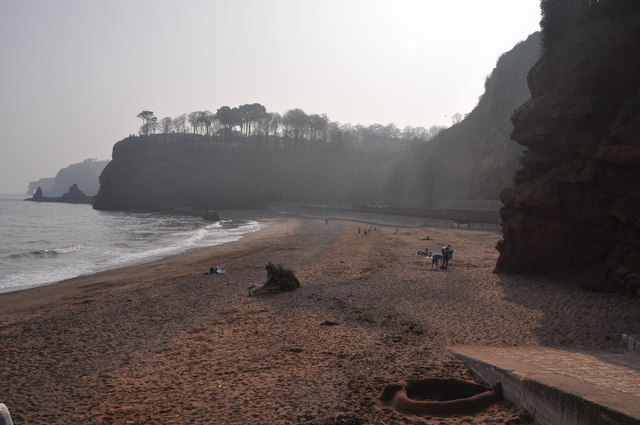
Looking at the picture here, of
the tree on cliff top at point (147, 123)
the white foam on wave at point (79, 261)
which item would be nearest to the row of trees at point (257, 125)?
the tree on cliff top at point (147, 123)

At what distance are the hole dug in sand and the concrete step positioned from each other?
0.89 ft

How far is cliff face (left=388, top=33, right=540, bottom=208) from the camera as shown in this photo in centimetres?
5156

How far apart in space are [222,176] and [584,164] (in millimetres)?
108027

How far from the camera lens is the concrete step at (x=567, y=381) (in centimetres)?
443

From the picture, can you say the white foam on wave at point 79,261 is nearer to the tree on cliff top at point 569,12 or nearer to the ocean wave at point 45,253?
the ocean wave at point 45,253

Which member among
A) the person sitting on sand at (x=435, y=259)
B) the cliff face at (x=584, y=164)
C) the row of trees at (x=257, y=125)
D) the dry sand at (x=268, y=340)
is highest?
the row of trees at (x=257, y=125)

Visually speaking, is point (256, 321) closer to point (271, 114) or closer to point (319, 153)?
point (319, 153)

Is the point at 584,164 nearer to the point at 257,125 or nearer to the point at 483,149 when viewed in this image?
the point at 483,149

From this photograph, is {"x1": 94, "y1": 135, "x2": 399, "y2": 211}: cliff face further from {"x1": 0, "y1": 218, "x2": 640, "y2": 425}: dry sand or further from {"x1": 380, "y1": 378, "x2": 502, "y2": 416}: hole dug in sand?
{"x1": 380, "y1": 378, "x2": 502, "y2": 416}: hole dug in sand

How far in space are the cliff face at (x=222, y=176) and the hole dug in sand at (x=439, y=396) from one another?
98.1 m

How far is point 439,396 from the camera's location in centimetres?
656

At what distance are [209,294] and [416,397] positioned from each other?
991 cm

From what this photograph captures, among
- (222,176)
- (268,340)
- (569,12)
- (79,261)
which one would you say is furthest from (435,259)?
(222,176)

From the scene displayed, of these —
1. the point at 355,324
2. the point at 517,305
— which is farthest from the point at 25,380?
the point at 517,305
